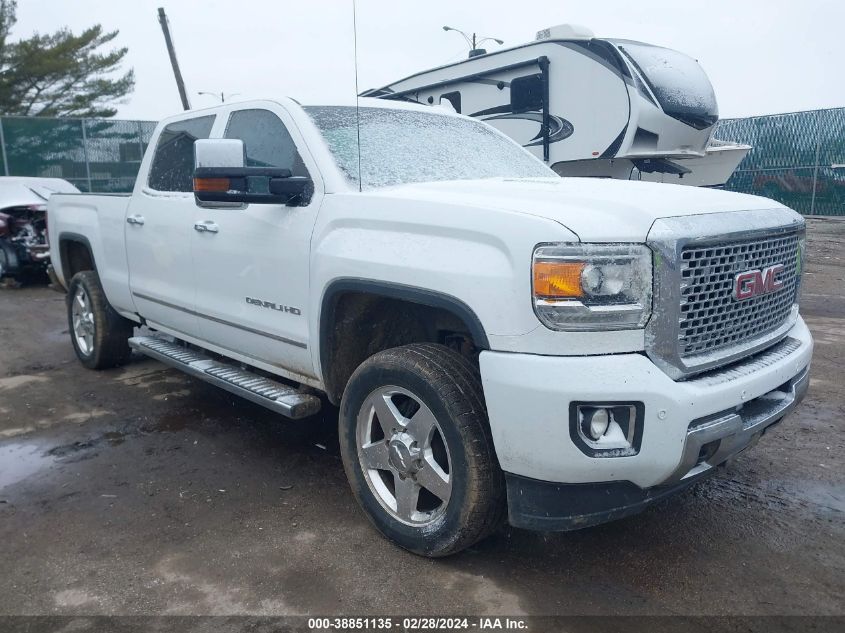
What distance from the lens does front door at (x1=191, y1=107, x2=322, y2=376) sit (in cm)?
355

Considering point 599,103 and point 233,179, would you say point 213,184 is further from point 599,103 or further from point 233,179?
point 599,103

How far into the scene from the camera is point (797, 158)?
61.9 ft

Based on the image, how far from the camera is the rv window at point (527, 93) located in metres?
10.6

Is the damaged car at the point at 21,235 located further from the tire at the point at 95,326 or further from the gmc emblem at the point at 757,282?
the gmc emblem at the point at 757,282

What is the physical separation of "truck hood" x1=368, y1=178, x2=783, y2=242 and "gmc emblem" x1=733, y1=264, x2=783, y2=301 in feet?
0.84

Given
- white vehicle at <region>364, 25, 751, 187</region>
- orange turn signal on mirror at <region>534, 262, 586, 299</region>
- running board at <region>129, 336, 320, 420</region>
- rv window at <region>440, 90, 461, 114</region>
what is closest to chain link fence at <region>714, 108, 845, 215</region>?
white vehicle at <region>364, 25, 751, 187</region>

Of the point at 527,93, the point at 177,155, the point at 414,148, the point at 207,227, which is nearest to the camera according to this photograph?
the point at 414,148

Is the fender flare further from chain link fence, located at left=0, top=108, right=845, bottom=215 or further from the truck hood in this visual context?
chain link fence, located at left=0, top=108, right=845, bottom=215

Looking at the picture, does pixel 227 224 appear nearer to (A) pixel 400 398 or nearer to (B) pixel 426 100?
(A) pixel 400 398

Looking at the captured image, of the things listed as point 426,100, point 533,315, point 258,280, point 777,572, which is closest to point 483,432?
point 533,315

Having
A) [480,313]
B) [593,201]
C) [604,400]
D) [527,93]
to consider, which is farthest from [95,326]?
[527,93]

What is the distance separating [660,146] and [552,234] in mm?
8243

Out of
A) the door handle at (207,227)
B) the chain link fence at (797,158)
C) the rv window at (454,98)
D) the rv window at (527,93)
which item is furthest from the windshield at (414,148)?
the chain link fence at (797,158)

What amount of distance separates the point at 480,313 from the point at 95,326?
13.9ft
